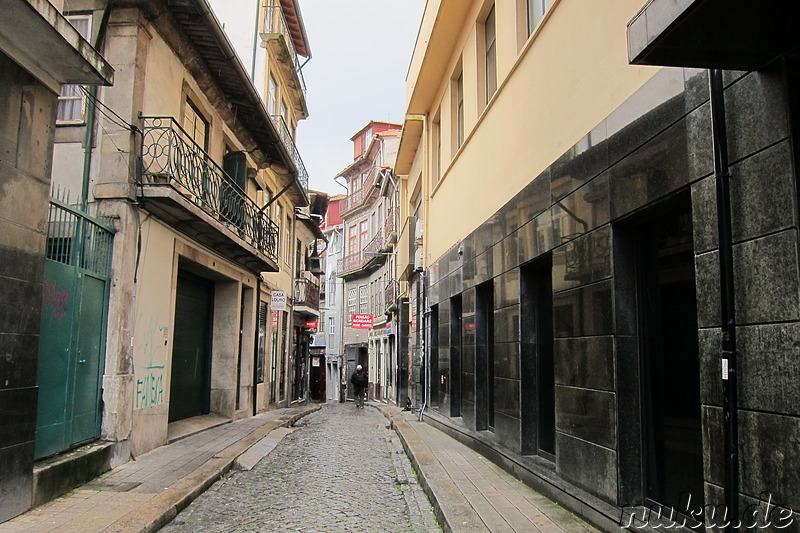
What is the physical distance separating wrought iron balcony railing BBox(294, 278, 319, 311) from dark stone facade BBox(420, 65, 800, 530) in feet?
57.2

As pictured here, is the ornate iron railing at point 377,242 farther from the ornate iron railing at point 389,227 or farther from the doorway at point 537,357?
the doorway at point 537,357

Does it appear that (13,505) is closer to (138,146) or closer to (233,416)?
(138,146)

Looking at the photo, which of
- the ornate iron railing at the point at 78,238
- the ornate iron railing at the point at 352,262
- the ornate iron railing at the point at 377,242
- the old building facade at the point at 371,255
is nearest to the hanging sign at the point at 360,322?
the old building facade at the point at 371,255

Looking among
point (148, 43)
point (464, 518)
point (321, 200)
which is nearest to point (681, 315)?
point (464, 518)

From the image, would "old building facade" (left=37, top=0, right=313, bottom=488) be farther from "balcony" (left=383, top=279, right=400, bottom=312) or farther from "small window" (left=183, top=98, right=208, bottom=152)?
"balcony" (left=383, top=279, right=400, bottom=312)

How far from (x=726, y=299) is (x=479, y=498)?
3755 millimetres

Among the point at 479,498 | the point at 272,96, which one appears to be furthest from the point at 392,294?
the point at 479,498

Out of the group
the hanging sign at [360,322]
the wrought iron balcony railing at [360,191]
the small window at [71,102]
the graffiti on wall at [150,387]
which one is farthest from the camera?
the wrought iron balcony railing at [360,191]

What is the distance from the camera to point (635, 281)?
542 centimetres

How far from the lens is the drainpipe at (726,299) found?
3598 millimetres

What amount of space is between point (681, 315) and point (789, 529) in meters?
1.91

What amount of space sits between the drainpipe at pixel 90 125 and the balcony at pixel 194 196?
69 centimetres

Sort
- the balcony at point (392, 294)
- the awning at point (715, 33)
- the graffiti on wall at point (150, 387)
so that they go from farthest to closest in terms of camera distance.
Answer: the balcony at point (392, 294) → the graffiti on wall at point (150, 387) → the awning at point (715, 33)

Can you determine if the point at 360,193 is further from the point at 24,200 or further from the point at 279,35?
the point at 24,200
